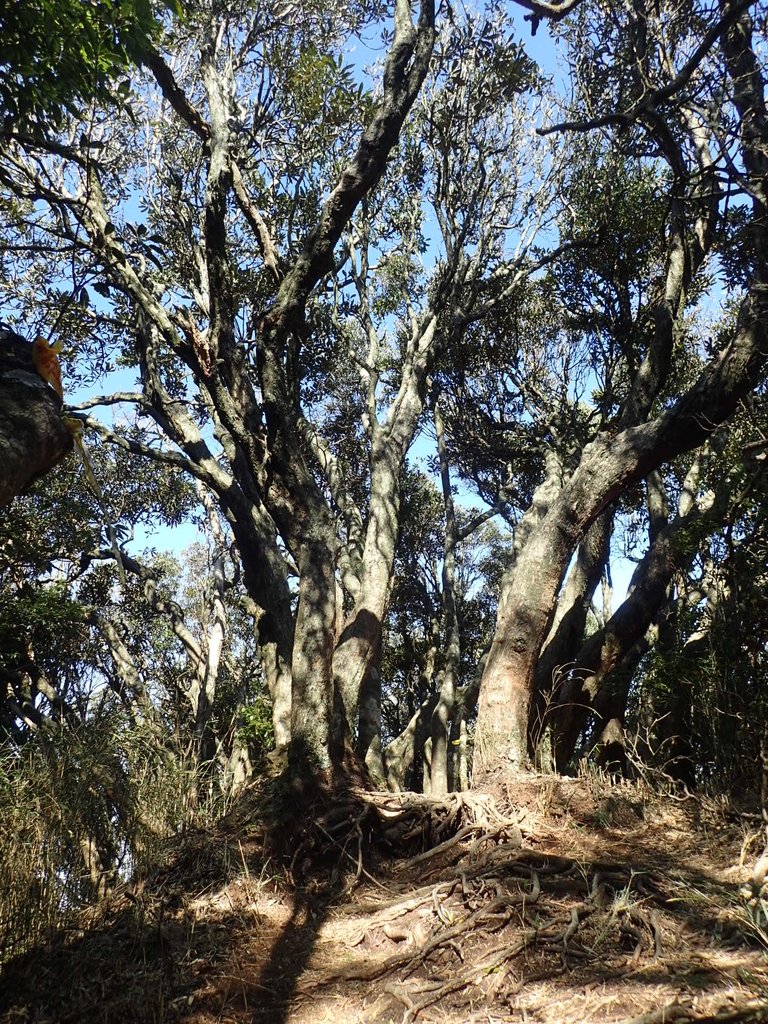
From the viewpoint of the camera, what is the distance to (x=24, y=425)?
3291 mm

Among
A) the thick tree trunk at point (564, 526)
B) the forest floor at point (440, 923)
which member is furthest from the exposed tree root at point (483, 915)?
the thick tree trunk at point (564, 526)

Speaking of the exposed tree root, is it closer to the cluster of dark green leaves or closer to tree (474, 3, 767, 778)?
tree (474, 3, 767, 778)

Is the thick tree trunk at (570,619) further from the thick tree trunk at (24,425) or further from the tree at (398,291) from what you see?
the thick tree trunk at (24,425)

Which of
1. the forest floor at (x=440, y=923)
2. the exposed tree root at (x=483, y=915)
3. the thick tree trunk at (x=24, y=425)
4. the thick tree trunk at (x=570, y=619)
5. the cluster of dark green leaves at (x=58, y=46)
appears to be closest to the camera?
the thick tree trunk at (x=24, y=425)

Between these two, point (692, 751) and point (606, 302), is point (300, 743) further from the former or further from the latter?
point (606, 302)

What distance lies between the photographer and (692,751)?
7.20m

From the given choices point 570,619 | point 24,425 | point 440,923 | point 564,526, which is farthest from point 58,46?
point 570,619

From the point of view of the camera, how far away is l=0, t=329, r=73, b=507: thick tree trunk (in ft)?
10.4

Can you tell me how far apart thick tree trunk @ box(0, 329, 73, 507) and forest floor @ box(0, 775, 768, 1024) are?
2559 millimetres

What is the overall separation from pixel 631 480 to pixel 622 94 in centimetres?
546

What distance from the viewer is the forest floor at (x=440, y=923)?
12.1ft

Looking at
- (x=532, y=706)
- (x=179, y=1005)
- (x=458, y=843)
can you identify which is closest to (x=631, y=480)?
(x=532, y=706)

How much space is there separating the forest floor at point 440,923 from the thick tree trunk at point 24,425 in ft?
8.40

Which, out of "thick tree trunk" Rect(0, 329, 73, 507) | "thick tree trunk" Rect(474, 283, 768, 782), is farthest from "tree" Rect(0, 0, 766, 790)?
"thick tree trunk" Rect(0, 329, 73, 507)
